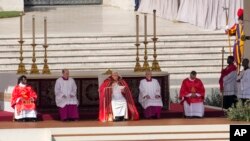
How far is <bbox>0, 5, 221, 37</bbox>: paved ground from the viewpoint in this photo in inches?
1213

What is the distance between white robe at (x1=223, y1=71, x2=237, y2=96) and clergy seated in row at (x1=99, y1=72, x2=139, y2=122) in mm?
2049

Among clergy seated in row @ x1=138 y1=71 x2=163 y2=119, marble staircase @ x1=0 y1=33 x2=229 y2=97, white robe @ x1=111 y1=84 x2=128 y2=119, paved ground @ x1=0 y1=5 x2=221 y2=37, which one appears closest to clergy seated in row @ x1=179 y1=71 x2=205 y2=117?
clergy seated in row @ x1=138 y1=71 x2=163 y2=119

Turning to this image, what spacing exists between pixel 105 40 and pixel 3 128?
35.5ft

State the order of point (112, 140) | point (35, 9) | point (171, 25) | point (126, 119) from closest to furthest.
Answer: point (112, 140) < point (126, 119) < point (171, 25) < point (35, 9)

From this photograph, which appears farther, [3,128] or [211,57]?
[211,57]

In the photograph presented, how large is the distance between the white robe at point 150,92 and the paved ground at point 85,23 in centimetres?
942

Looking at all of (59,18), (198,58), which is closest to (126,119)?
(198,58)

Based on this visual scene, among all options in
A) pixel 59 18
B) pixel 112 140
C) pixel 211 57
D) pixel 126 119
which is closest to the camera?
pixel 112 140

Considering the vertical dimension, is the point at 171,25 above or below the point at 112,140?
above

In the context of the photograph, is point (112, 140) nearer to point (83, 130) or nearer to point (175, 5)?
point (83, 130)

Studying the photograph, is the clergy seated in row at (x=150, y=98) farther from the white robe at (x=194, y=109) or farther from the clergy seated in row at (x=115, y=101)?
the white robe at (x=194, y=109)

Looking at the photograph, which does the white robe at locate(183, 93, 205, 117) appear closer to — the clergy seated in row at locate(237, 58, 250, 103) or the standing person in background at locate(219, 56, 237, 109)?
the clergy seated in row at locate(237, 58, 250, 103)

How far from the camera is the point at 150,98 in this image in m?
20.5

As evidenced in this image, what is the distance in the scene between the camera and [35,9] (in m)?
40.0
